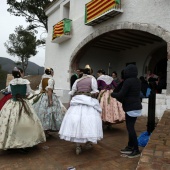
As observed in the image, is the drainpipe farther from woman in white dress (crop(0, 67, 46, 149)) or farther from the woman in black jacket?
woman in white dress (crop(0, 67, 46, 149))

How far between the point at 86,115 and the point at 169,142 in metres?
→ 1.39

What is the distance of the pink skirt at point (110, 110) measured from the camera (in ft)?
17.2

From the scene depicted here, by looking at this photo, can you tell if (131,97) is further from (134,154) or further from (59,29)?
(59,29)

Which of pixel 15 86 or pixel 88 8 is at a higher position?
pixel 88 8

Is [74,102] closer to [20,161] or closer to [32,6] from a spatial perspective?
[20,161]

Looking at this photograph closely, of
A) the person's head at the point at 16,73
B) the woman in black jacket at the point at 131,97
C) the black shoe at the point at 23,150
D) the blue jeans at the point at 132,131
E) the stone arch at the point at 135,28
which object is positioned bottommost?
the black shoe at the point at 23,150

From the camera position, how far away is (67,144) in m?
4.23

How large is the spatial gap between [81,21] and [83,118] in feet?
27.2

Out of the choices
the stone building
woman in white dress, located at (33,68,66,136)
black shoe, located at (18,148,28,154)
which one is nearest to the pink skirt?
woman in white dress, located at (33,68,66,136)

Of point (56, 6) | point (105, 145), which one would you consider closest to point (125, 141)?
point (105, 145)

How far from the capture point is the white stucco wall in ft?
24.6

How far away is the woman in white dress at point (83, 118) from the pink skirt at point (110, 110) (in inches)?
56.9

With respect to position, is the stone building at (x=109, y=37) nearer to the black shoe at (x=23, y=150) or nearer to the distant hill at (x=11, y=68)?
the black shoe at (x=23, y=150)

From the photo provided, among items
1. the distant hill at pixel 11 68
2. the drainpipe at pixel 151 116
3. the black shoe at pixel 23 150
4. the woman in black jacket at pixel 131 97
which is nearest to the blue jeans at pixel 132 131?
the woman in black jacket at pixel 131 97
